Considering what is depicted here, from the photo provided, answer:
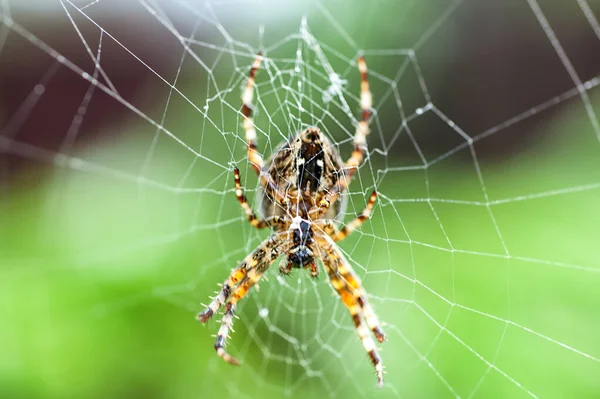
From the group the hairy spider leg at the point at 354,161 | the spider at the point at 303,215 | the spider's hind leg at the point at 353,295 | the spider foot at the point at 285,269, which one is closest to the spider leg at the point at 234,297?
the spider at the point at 303,215

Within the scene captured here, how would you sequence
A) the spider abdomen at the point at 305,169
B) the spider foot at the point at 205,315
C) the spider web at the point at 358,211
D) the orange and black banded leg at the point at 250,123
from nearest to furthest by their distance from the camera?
the spider abdomen at the point at 305,169 → the orange and black banded leg at the point at 250,123 → the spider foot at the point at 205,315 → the spider web at the point at 358,211

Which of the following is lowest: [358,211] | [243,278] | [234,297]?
[234,297]

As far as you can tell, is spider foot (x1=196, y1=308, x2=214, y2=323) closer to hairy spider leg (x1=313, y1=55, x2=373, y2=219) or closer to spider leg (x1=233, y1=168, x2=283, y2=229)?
spider leg (x1=233, y1=168, x2=283, y2=229)

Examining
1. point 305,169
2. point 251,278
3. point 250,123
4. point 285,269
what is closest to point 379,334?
point 285,269

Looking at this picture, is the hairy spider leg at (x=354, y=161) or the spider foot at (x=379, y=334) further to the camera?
the spider foot at (x=379, y=334)

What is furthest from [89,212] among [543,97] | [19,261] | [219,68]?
[543,97]

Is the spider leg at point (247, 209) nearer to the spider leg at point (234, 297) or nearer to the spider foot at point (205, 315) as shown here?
the spider leg at point (234, 297)

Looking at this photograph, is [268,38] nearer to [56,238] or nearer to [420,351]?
[56,238]

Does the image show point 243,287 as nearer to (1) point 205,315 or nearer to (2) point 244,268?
(2) point 244,268
